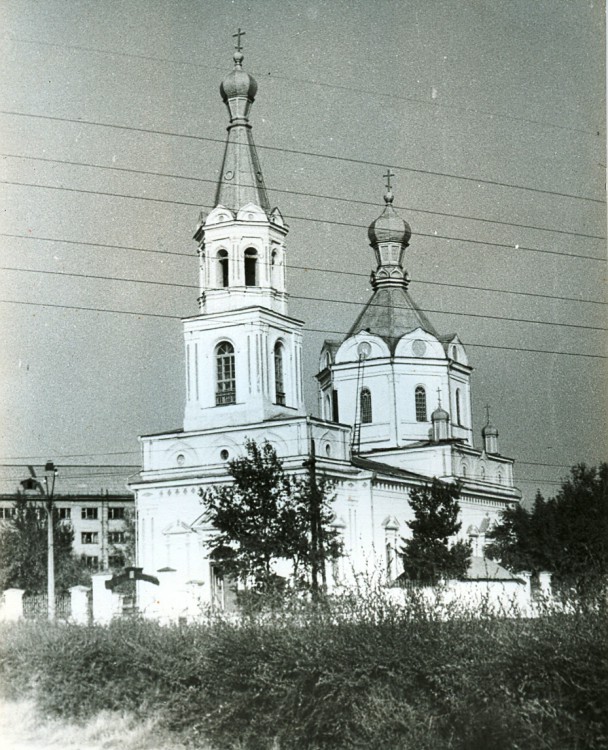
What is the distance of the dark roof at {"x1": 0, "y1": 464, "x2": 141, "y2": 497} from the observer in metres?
24.5

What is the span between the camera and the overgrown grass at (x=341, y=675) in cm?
1025

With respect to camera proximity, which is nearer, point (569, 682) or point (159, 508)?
point (569, 682)

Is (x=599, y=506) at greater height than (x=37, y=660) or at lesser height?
greater

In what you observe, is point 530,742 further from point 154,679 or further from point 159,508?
point 159,508

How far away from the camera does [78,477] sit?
3850cm

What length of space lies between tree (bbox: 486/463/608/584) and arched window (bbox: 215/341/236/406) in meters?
10.3

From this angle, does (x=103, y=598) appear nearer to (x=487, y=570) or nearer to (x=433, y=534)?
(x=487, y=570)

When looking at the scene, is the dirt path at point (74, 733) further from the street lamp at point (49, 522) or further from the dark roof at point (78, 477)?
the dark roof at point (78, 477)

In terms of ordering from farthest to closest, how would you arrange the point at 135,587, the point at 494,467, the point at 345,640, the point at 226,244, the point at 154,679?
the point at 494,467
the point at 226,244
the point at 135,587
the point at 154,679
the point at 345,640

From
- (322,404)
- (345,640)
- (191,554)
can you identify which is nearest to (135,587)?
(191,554)

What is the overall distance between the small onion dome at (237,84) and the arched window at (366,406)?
17756 millimetres

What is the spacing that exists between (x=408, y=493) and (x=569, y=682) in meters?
25.2

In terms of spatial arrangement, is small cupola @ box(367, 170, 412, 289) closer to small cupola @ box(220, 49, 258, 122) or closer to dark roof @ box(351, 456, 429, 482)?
dark roof @ box(351, 456, 429, 482)

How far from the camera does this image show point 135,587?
22.8m
